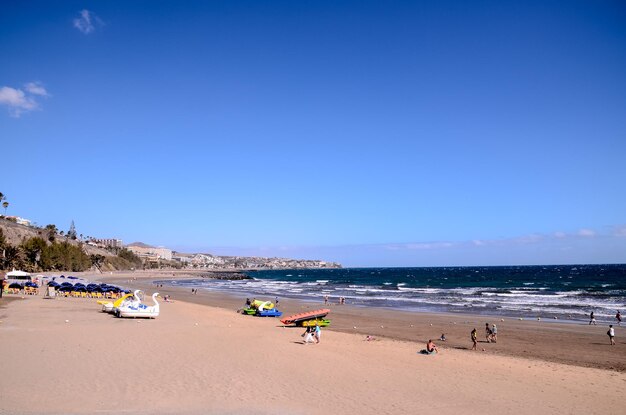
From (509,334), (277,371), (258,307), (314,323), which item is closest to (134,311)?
(258,307)

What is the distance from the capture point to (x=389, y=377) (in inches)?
506

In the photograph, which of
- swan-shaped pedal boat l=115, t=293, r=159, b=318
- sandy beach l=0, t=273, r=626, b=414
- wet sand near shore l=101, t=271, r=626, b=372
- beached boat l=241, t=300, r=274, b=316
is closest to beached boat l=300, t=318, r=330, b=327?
wet sand near shore l=101, t=271, r=626, b=372

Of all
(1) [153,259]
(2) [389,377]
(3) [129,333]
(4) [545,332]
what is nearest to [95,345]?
(3) [129,333]

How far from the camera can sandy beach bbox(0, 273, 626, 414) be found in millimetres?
9969

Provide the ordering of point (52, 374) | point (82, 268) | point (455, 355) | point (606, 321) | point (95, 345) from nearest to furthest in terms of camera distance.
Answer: point (52, 374)
point (95, 345)
point (455, 355)
point (606, 321)
point (82, 268)

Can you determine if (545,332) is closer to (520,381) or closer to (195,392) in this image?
(520,381)

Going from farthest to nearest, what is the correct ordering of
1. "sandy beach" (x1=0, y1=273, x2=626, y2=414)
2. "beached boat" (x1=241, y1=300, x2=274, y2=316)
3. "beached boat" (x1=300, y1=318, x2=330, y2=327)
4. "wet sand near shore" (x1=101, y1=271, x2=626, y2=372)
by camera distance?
"beached boat" (x1=241, y1=300, x2=274, y2=316) → "beached boat" (x1=300, y1=318, x2=330, y2=327) → "wet sand near shore" (x1=101, y1=271, x2=626, y2=372) → "sandy beach" (x1=0, y1=273, x2=626, y2=414)

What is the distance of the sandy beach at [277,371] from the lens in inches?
392

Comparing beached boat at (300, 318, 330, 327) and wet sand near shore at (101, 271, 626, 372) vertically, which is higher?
beached boat at (300, 318, 330, 327)

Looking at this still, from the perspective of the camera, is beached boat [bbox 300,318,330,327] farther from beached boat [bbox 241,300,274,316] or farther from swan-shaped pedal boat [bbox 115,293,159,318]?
swan-shaped pedal boat [bbox 115,293,159,318]

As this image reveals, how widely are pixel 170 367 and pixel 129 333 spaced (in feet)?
21.2

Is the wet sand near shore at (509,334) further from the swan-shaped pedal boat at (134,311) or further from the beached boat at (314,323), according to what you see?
the swan-shaped pedal boat at (134,311)

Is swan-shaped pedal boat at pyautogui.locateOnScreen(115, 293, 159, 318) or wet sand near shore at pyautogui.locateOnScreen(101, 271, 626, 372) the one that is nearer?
wet sand near shore at pyautogui.locateOnScreen(101, 271, 626, 372)

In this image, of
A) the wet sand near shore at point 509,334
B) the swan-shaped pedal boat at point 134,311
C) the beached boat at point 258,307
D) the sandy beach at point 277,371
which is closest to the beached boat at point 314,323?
the wet sand near shore at point 509,334
